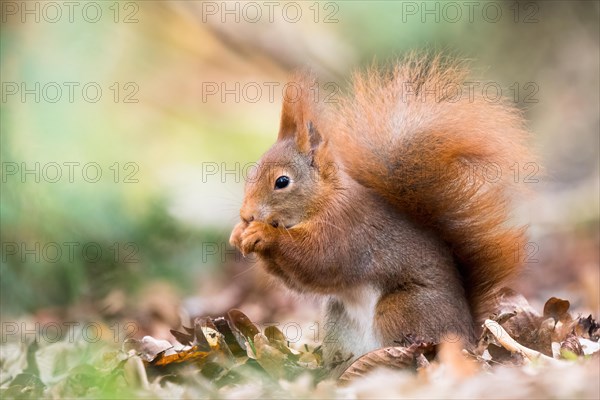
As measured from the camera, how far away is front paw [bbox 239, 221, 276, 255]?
2.88 meters

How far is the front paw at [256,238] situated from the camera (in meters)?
2.88

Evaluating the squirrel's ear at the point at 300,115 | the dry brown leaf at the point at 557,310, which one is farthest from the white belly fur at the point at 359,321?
the dry brown leaf at the point at 557,310

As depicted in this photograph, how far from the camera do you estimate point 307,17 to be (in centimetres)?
695

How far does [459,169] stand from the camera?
3.04 m

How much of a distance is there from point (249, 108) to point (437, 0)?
1.97 m

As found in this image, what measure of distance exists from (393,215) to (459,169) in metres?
0.27

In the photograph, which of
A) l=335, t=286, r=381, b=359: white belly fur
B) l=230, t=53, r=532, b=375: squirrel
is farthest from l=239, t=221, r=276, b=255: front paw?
l=335, t=286, r=381, b=359: white belly fur

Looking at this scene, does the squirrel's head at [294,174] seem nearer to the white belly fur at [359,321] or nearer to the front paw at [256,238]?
the front paw at [256,238]

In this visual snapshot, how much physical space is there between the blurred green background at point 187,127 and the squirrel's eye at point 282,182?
294 millimetres

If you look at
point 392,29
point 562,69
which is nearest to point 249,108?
point 392,29

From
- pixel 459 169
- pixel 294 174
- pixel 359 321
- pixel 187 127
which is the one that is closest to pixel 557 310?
pixel 459 169

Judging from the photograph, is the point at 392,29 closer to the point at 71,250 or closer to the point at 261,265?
the point at 71,250

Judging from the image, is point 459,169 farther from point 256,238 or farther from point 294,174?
point 256,238

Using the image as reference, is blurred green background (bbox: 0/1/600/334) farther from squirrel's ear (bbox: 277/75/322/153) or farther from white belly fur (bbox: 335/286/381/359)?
white belly fur (bbox: 335/286/381/359)
